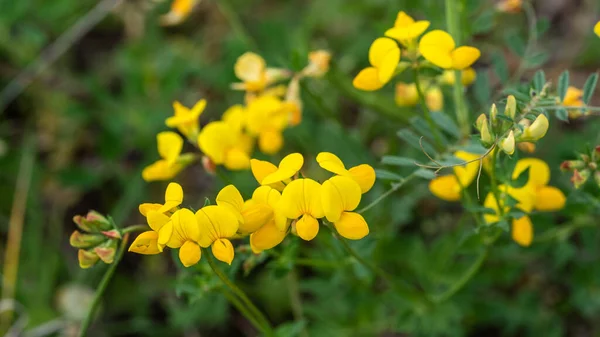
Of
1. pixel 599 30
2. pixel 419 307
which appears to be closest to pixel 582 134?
pixel 419 307

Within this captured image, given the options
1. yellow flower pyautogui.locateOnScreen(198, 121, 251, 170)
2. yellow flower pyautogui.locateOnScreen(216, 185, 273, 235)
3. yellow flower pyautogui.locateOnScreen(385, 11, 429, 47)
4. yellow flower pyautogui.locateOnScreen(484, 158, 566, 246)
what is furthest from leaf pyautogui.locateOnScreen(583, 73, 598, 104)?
yellow flower pyautogui.locateOnScreen(198, 121, 251, 170)

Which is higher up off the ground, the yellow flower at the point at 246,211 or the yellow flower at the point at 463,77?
the yellow flower at the point at 246,211

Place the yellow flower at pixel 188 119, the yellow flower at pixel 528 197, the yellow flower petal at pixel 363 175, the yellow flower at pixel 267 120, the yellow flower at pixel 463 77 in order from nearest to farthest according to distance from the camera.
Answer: the yellow flower petal at pixel 363 175
the yellow flower at pixel 528 197
the yellow flower at pixel 188 119
the yellow flower at pixel 463 77
the yellow flower at pixel 267 120

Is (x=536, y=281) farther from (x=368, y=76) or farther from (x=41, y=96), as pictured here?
(x=41, y=96)

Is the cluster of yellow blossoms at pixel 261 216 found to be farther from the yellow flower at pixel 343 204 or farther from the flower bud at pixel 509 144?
the flower bud at pixel 509 144

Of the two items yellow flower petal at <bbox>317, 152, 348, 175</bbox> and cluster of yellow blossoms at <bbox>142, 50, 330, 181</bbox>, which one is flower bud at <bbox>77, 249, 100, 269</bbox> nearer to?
cluster of yellow blossoms at <bbox>142, 50, 330, 181</bbox>

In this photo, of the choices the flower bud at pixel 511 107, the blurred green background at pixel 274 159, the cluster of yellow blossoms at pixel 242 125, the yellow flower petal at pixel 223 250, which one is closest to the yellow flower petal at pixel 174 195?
the yellow flower petal at pixel 223 250

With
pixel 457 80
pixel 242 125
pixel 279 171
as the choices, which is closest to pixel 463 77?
pixel 457 80

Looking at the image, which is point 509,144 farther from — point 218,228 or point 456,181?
point 218,228
